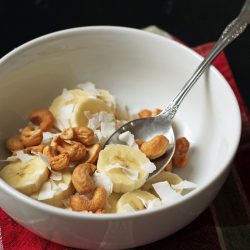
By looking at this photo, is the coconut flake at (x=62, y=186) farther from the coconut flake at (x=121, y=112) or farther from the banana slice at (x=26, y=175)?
the coconut flake at (x=121, y=112)

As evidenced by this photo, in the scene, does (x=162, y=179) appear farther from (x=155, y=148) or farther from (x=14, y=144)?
(x=14, y=144)

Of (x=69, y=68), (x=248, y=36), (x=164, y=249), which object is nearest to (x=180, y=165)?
(x=164, y=249)

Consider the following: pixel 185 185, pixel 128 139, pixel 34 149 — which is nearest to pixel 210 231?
pixel 185 185

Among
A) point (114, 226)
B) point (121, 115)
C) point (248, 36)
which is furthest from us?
point (248, 36)

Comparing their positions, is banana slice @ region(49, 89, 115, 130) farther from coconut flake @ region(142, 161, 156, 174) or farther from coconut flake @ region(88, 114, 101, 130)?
coconut flake @ region(142, 161, 156, 174)

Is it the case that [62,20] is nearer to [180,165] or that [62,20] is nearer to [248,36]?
[248,36]

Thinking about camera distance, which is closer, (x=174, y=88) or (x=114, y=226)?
(x=114, y=226)
